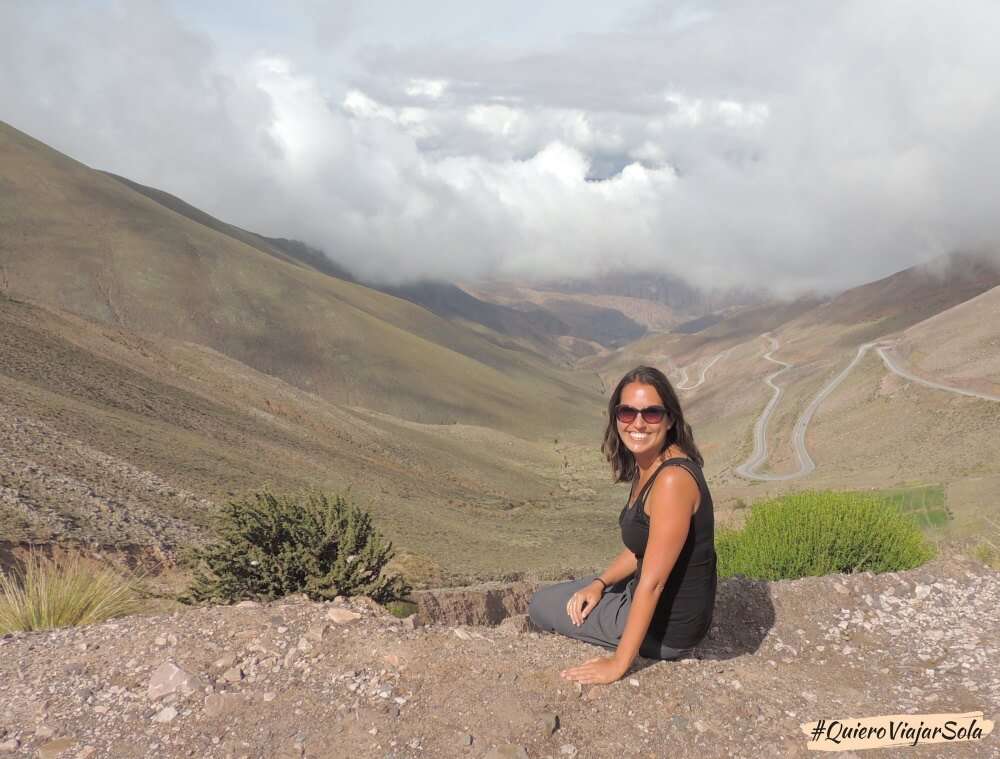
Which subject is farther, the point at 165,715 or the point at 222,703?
the point at 222,703

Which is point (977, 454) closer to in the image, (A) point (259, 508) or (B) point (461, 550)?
(B) point (461, 550)

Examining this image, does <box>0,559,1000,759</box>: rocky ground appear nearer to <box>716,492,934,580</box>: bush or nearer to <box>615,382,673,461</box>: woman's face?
<box>615,382,673,461</box>: woman's face

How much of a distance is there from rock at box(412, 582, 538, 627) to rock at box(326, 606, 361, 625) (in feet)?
19.1

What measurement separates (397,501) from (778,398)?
3109 inches

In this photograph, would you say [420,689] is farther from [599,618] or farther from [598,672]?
[599,618]

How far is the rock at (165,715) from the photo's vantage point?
4.09m

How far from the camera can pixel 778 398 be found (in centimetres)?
9600

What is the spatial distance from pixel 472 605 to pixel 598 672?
9.10 meters

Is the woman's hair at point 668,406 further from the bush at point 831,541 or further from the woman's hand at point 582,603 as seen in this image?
the bush at point 831,541

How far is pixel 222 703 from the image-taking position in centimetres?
423

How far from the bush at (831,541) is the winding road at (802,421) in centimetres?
4808

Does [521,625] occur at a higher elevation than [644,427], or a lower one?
lower

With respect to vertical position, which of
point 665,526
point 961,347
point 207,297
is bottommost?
point 665,526

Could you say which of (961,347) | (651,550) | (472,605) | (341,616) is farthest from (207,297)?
(651,550)
